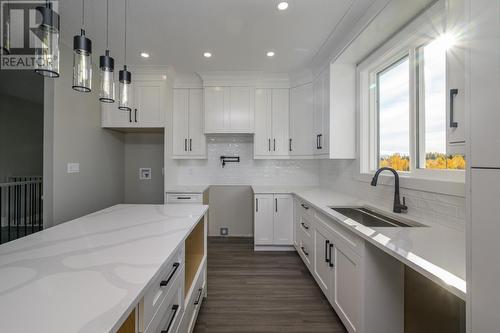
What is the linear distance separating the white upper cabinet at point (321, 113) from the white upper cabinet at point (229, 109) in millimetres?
950

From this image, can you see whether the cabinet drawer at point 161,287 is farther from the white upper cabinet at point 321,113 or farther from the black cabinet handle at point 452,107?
the white upper cabinet at point 321,113

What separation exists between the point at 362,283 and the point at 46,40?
6.84ft

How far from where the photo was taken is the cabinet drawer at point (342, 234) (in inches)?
56.2

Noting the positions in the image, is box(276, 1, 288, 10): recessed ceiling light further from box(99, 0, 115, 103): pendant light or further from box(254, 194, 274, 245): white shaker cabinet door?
box(254, 194, 274, 245): white shaker cabinet door

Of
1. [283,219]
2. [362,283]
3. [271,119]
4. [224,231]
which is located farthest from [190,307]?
[271,119]

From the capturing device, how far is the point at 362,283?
136 cm

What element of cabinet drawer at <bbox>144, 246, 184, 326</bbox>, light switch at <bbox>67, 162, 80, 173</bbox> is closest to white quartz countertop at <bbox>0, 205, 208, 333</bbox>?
cabinet drawer at <bbox>144, 246, 184, 326</bbox>

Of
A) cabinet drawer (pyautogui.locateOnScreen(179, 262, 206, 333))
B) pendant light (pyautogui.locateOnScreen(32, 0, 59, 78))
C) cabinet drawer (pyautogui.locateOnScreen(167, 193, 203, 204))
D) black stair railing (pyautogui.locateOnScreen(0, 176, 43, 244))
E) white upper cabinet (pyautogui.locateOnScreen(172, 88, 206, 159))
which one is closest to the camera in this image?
pendant light (pyautogui.locateOnScreen(32, 0, 59, 78))

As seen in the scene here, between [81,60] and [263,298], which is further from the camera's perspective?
[263,298]

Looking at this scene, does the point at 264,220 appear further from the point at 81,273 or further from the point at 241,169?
the point at 81,273

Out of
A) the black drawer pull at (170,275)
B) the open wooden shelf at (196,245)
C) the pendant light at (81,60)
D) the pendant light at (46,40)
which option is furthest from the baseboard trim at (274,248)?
the pendant light at (46,40)

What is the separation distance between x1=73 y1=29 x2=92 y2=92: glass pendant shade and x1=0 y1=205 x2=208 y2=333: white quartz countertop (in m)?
0.84

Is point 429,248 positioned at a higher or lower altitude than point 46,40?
lower

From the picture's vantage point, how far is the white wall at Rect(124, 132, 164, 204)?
389 cm
